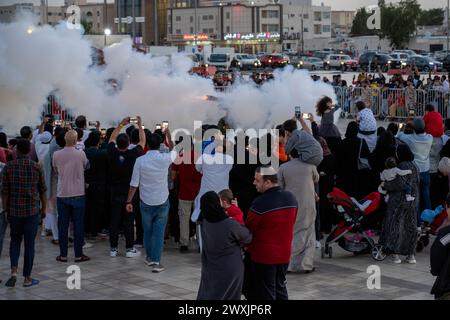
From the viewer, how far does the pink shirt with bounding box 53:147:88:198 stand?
1036 cm

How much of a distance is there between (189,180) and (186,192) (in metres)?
0.19

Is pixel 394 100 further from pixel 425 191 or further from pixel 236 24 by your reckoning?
pixel 236 24

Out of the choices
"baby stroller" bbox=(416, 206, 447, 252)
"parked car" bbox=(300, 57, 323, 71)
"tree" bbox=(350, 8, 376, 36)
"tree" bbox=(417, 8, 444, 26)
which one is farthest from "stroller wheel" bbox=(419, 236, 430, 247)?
"tree" bbox=(417, 8, 444, 26)

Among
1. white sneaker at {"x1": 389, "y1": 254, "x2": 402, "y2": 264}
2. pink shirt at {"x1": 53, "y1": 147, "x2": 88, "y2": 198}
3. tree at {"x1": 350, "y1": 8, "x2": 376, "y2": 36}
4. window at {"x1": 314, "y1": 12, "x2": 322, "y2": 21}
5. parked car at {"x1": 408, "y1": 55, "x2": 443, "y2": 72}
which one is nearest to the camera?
pink shirt at {"x1": 53, "y1": 147, "x2": 88, "y2": 198}

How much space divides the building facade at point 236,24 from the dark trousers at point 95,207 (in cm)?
10259

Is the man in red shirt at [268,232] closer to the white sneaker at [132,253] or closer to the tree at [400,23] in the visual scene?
the white sneaker at [132,253]

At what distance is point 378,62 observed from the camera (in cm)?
6194

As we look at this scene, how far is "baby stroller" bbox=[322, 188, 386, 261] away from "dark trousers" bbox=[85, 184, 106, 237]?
132 inches

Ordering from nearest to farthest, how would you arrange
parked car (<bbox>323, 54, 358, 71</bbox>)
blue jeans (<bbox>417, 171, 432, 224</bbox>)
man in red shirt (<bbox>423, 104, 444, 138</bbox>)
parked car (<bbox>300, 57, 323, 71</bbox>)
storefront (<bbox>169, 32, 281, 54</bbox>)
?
blue jeans (<bbox>417, 171, 432, 224</bbox>), man in red shirt (<bbox>423, 104, 444, 138</bbox>), parked car (<bbox>323, 54, 358, 71</bbox>), parked car (<bbox>300, 57, 323, 71</bbox>), storefront (<bbox>169, 32, 281, 54</bbox>)

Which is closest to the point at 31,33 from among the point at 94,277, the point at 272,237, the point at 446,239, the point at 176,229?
the point at 176,229

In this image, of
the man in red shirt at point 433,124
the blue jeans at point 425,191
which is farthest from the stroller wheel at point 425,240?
the man in red shirt at point 433,124

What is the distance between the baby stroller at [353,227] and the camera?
10586 millimetres

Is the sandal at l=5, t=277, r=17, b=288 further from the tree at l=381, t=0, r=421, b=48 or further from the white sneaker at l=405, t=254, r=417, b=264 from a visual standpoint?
the tree at l=381, t=0, r=421, b=48

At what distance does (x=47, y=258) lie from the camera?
35.7 feet
